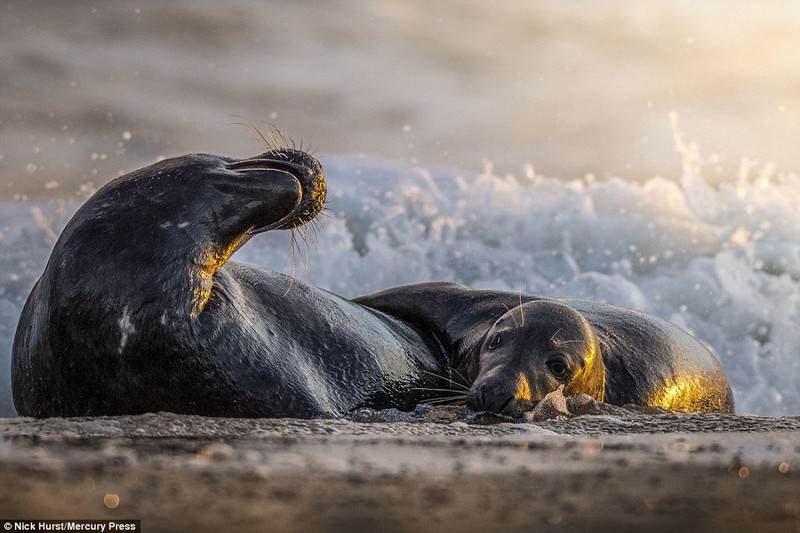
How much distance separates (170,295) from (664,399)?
369 cm

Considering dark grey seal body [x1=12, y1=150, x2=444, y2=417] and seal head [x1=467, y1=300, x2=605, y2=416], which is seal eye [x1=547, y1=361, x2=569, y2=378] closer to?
seal head [x1=467, y1=300, x2=605, y2=416]

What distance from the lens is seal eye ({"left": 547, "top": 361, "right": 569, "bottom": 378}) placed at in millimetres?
6386

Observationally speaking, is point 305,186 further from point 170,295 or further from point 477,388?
point 477,388

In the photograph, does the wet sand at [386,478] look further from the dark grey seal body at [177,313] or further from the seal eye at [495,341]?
the seal eye at [495,341]

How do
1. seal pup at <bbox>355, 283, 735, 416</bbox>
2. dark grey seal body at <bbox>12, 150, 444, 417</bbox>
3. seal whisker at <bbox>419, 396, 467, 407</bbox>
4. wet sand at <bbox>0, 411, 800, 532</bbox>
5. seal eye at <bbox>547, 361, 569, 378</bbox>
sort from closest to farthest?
wet sand at <bbox>0, 411, 800, 532</bbox>
dark grey seal body at <bbox>12, 150, 444, 417</bbox>
seal pup at <bbox>355, 283, 735, 416</bbox>
seal eye at <bbox>547, 361, 569, 378</bbox>
seal whisker at <bbox>419, 396, 467, 407</bbox>

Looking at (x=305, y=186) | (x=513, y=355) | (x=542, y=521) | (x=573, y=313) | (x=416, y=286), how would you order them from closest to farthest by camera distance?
(x=542, y=521), (x=305, y=186), (x=513, y=355), (x=573, y=313), (x=416, y=286)

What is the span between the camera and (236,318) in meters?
5.50

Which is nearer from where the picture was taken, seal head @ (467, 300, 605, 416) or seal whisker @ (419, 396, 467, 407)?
seal head @ (467, 300, 605, 416)

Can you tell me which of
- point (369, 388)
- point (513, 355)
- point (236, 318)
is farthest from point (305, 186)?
point (513, 355)

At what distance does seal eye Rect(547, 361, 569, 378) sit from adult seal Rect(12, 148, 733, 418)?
0.03 metres

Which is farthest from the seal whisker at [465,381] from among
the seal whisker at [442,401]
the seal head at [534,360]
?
the seal head at [534,360]

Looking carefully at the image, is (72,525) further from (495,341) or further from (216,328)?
(495,341)

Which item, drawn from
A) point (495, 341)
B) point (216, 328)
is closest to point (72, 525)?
point (216, 328)

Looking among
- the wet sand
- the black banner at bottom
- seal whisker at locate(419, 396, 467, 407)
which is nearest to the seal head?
seal whisker at locate(419, 396, 467, 407)
